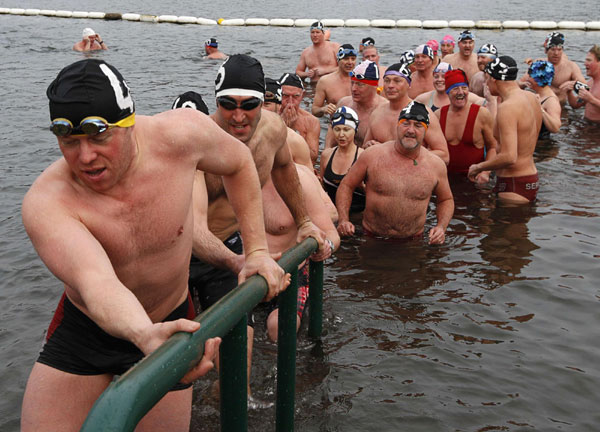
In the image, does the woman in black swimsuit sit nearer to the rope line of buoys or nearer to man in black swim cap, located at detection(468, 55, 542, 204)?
man in black swim cap, located at detection(468, 55, 542, 204)

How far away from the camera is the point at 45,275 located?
661 cm

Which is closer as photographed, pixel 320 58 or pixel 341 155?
pixel 341 155

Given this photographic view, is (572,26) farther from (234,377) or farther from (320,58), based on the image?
(234,377)

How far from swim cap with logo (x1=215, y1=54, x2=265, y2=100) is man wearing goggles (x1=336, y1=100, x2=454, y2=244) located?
9.03 ft

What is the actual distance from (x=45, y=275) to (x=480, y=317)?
14.2ft

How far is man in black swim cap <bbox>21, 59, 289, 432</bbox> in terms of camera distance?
219 cm

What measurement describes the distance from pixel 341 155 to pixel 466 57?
20.8 ft

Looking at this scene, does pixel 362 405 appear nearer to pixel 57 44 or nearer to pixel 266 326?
pixel 266 326

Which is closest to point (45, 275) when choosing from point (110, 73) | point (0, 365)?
point (0, 365)

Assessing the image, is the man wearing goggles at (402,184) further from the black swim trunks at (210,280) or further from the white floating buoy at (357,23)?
the white floating buoy at (357,23)

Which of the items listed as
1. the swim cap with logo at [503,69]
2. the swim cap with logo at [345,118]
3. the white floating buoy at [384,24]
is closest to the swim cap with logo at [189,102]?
the swim cap with logo at [345,118]

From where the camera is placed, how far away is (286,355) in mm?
3213

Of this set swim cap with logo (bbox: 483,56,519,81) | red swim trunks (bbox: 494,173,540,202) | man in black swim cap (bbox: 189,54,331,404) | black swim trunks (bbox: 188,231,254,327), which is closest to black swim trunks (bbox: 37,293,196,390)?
man in black swim cap (bbox: 189,54,331,404)

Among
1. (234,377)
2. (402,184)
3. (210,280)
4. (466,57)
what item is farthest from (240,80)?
(466,57)
